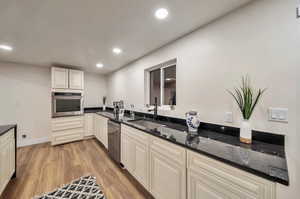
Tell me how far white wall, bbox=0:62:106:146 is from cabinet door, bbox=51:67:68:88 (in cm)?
62

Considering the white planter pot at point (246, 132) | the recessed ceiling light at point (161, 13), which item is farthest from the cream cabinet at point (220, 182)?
the recessed ceiling light at point (161, 13)

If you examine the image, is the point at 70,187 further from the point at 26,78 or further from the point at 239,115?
the point at 26,78

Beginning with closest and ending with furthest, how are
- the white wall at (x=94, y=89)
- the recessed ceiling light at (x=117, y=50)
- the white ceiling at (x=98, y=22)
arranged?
the white ceiling at (x=98, y=22)
the recessed ceiling light at (x=117, y=50)
the white wall at (x=94, y=89)

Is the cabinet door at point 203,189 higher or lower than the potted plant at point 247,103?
lower

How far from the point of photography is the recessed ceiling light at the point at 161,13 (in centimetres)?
138

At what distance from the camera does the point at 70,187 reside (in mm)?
1850

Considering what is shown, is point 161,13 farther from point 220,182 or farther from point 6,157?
point 6,157

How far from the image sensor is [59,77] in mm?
3564

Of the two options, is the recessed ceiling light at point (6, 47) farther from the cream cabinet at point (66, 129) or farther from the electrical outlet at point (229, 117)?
the electrical outlet at point (229, 117)

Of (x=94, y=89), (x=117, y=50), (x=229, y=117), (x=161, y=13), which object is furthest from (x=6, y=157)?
(x=94, y=89)

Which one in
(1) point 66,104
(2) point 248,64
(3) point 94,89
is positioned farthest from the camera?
(3) point 94,89

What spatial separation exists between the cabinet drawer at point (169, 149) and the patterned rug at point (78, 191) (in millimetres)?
1039

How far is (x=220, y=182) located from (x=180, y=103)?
1.23m

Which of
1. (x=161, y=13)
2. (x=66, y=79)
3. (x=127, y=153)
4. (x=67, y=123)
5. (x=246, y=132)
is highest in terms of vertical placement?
(x=161, y=13)
